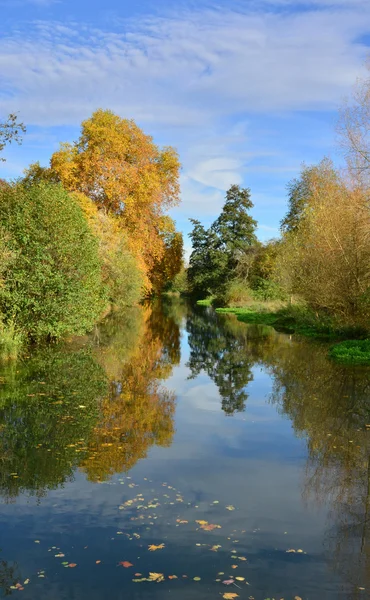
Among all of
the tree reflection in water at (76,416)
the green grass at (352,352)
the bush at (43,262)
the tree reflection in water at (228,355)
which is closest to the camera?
the tree reflection in water at (76,416)

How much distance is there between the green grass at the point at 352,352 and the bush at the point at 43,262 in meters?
9.38

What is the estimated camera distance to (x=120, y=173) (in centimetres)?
3809

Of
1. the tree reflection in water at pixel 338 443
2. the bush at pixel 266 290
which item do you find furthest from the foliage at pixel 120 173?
the tree reflection in water at pixel 338 443

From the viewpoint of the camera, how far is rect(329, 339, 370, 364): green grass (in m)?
19.2

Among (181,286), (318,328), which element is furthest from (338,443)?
(181,286)

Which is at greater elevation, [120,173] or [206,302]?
[120,173]

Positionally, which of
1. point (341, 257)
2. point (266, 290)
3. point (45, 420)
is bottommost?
point (45, 420)

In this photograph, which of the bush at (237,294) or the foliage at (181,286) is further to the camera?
the foliage at (181,286)

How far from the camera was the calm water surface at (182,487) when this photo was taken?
5.32m

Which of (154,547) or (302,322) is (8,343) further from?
(302,322)

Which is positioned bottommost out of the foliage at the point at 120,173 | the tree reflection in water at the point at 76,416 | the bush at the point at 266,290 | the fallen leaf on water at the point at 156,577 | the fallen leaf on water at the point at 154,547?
the fallen leaf on water at the point at 156,577

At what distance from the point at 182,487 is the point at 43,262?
13897 mm

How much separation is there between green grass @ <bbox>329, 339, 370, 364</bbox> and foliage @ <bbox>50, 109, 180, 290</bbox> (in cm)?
2069

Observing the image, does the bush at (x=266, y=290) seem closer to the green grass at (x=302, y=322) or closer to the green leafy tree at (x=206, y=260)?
the green grass at (x=302, y=322)
